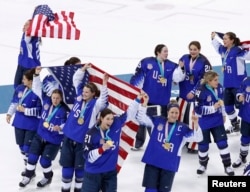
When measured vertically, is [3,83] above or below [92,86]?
below

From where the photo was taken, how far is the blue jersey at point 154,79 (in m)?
10.0

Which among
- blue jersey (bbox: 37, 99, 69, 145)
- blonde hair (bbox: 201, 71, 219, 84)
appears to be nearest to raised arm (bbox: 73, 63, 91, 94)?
blue jersey (bbox: 37, 99, 69, 145)

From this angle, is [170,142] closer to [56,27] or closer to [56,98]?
[56,98]

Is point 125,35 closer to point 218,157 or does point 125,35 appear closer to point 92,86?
point 218,157

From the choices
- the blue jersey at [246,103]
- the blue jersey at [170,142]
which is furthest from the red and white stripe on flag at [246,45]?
the blue jersey at [170,142]

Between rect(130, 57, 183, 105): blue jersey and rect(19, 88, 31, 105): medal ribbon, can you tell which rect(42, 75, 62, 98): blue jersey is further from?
rect(130, 57, 183, 105): blue jersey

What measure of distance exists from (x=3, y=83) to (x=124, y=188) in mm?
5054

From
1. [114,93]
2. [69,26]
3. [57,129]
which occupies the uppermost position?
[69,26]

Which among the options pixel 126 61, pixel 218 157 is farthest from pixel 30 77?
pixel 126 61

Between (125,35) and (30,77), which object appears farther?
(125,35)

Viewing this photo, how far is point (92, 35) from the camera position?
651 inches

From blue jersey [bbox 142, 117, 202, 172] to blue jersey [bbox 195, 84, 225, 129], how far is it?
1.17m

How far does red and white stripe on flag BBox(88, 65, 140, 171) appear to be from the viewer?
329 inches

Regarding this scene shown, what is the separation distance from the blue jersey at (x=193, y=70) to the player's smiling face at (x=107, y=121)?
2465 millimetres
